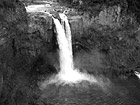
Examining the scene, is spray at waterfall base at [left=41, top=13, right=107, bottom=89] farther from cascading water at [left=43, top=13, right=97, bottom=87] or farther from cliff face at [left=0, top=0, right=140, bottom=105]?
cliff face at [left=0, top=0, right=140, bottom=105]

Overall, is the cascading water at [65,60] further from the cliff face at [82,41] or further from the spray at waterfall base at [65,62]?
the cliff face at [82,41]

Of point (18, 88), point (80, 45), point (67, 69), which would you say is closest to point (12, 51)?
point (18, 88)

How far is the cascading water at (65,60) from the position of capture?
73.9 feet

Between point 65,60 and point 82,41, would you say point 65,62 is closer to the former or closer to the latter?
point 65,60

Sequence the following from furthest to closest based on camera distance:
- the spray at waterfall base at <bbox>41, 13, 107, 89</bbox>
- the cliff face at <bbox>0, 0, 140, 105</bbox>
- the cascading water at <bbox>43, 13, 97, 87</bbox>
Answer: the cascading water at <bbox>43, 13, 97, 87</bbox> → the spray at waterfall base at <bbox>41, 13, 107, 89</bbox> → the cliff face at <bbox>0, 0, 140, 105</bbox>

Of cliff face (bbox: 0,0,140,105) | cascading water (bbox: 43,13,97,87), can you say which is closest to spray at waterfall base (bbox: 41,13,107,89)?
cascading water (bbox: 43,13,97,87)

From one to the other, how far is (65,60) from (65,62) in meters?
0.26

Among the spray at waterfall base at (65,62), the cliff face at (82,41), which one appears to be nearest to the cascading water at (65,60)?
the spray at waterfall base at (65,62)

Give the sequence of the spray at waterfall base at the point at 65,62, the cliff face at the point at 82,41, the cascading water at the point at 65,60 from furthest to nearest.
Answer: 1. the cascading water at the point at 65,60
2. the spray at waterfall base at the point at 65,62
3. the cliff face at the point at 82,41

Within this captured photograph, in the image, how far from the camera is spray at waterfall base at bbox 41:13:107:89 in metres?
22.4

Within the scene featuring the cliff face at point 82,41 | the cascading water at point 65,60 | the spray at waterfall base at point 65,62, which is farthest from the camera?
the cascading water at point 65,60

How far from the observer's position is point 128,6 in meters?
26.0

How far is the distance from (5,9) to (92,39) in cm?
1173

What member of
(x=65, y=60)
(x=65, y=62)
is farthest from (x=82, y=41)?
(x=65, y=62)
